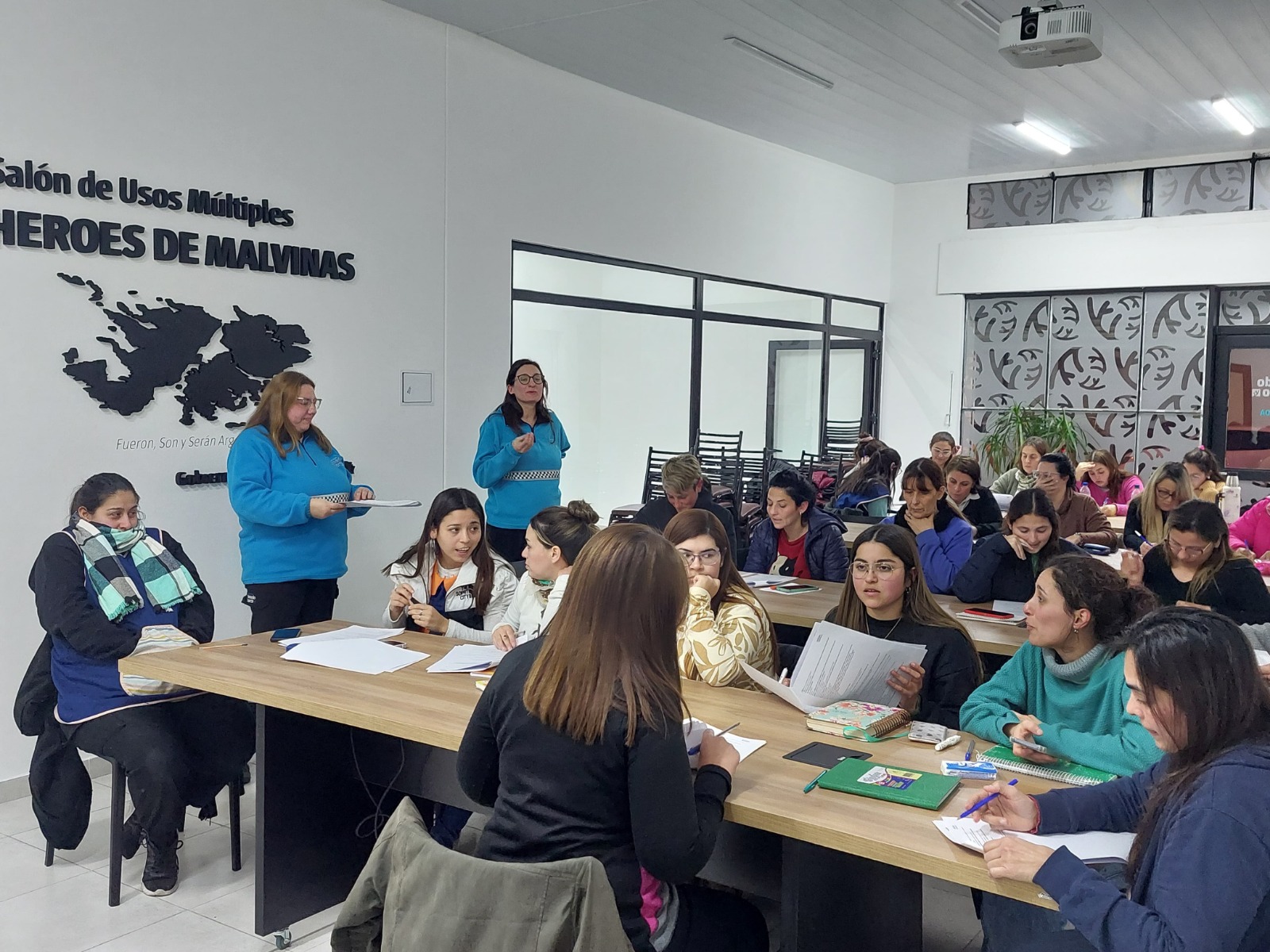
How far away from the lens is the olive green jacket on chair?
5.13 ft

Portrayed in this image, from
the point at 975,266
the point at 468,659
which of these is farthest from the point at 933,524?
the point at 975,266

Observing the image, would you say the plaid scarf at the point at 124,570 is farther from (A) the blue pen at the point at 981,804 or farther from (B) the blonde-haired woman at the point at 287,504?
(A) the blue pen at the point at 981,804

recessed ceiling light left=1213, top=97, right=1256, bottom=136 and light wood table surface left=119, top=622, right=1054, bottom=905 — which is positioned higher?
recessed ceiling light left=1213, top=97, right=1256, bottom=136

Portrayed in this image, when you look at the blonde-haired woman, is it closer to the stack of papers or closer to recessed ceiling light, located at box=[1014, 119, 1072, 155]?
the stack of papers

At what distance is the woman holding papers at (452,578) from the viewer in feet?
12.0

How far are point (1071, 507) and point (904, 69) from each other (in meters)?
2.78

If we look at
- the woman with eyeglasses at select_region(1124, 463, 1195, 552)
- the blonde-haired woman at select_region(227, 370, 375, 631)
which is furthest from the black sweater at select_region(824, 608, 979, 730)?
the woman with eyeglasses at select_region(1124, 463, 1195, 552)

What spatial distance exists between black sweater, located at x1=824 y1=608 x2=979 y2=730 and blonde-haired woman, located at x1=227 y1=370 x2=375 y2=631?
2365 millimetres

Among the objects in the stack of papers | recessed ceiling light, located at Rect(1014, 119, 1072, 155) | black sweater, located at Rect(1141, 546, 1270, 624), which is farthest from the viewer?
recessed ceiling light, located at Rect(1014, 119, 1072, 155)

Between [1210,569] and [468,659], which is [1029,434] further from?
[468,659]

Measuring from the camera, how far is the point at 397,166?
5.66 m

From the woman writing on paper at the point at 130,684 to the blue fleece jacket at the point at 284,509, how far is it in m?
0.70

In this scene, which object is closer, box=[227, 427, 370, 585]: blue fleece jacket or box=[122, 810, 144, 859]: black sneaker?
box=[122, 810, 144, 859]: black sneaker

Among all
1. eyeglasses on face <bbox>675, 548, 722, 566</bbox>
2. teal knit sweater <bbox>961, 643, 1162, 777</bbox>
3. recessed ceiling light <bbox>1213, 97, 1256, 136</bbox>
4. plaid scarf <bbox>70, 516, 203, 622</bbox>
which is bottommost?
teal knit sweater <bbox>961, 643, 1162, 777</bbox>
